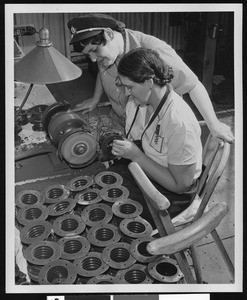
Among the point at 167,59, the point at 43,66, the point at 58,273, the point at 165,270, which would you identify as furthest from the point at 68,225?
the point at 167,59

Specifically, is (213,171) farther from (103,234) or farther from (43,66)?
(43,66)

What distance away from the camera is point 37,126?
2.03 metres

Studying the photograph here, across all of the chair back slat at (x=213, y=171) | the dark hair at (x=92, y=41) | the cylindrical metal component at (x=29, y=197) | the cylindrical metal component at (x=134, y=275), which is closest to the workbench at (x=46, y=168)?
the cylindrical metal component at (x=29, y=197)

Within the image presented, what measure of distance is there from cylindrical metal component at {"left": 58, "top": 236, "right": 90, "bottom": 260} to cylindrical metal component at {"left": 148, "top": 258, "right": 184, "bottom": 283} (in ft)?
0.81

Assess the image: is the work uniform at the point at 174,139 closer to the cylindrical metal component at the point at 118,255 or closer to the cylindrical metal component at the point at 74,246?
the cylindrical metal component at the point at 118,255

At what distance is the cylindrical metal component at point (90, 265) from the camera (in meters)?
1.49

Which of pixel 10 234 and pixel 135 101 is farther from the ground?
pixel 135 101

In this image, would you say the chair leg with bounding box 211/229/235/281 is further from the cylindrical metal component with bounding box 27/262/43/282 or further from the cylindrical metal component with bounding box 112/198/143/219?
the cylindrical metal component with bounding box 27/262/43/282

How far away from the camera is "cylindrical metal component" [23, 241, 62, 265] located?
1.51 meters

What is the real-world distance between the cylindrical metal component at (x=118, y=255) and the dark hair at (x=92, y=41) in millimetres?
741

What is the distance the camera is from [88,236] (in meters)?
1.59

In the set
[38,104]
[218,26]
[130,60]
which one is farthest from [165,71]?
[38,104]

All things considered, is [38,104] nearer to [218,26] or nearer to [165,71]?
[165,71]

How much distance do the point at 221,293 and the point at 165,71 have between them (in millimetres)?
874
